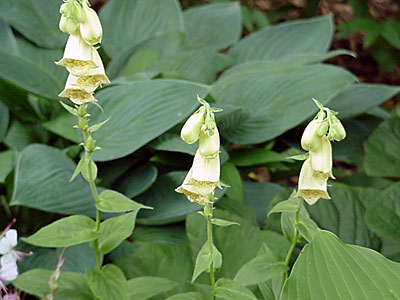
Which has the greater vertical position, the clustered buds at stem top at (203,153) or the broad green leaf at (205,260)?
the clustered buds at stem top at (203,153)

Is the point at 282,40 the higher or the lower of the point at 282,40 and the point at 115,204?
the lower

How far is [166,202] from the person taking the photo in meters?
1.82

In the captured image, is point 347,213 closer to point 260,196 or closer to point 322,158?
point 260,196

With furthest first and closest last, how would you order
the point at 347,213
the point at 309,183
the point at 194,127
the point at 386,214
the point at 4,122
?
the point at 4,122
the point at 347,213
the point at 386,214
the point at 309,183
the point at 194,127

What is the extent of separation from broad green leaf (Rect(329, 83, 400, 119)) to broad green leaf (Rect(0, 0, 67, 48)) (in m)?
1.13

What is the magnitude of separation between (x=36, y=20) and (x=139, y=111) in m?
0.78

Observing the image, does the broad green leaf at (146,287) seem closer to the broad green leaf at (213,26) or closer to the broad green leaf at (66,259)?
the broad green leaf at (66,259)

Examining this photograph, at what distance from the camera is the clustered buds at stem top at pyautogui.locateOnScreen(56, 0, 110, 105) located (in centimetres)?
96

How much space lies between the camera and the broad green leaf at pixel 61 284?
1.35 meters

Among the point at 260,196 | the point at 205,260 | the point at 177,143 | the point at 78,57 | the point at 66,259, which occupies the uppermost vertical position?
the point at 78,57

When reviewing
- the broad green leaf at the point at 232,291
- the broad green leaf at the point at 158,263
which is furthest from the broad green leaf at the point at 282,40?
the broad green leaf at the point at 232,291

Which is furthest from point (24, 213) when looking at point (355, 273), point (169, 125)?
point (355, 273)

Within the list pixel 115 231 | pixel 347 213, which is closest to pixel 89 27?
pixel 115 231

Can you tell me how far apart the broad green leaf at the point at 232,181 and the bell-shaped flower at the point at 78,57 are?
3.15ft
